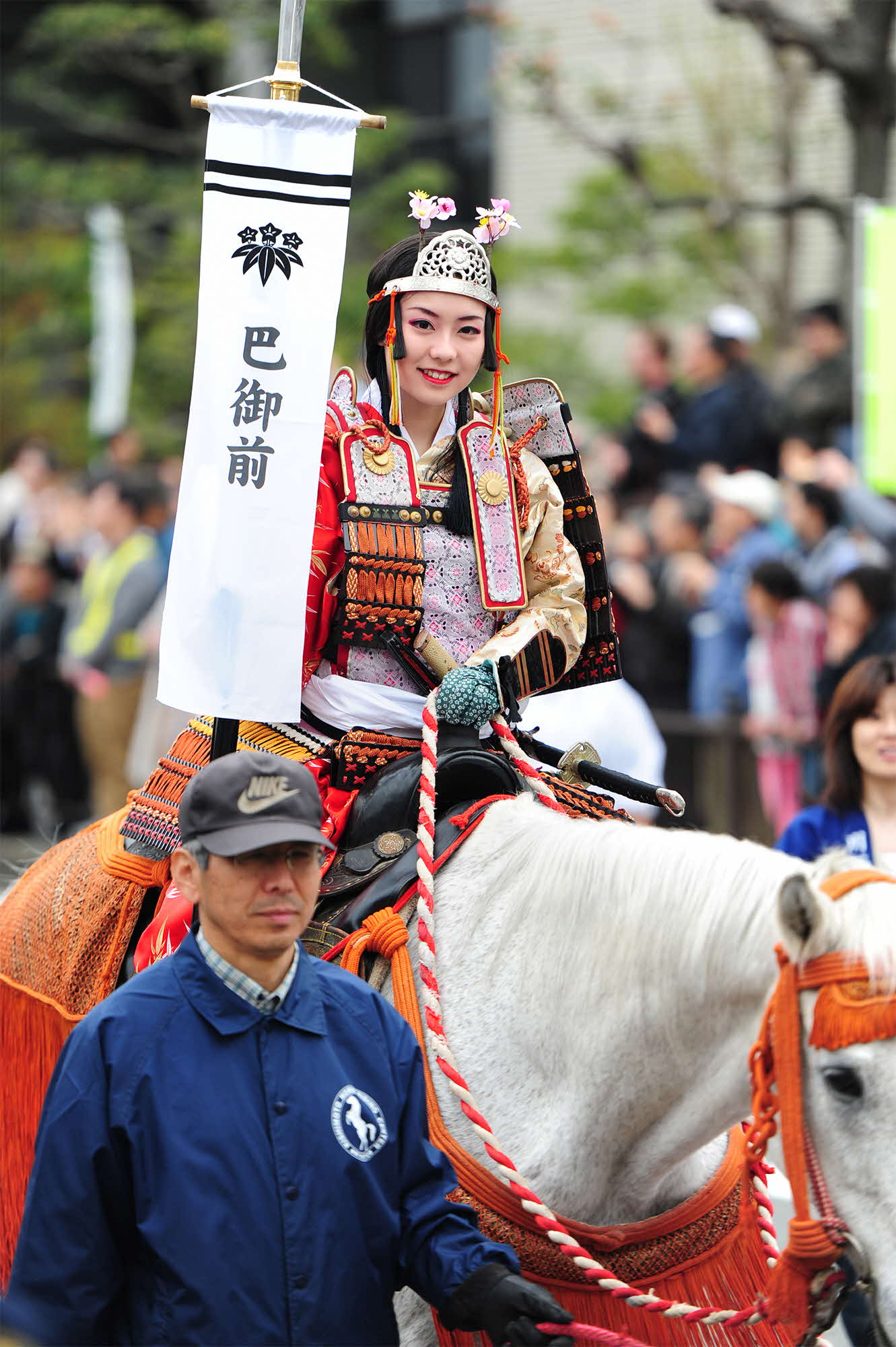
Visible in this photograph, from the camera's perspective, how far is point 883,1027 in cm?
251

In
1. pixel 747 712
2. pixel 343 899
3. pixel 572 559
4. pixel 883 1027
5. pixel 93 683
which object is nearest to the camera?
pixel 883 1027

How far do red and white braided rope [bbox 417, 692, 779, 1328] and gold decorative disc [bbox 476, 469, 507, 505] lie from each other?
0.46 metres

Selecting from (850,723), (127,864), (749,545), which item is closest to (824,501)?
(749,545)

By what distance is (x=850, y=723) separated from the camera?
4.75 meters

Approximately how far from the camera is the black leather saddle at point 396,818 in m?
3.39

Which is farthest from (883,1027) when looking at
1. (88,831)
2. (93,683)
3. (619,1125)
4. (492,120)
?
(492,120)

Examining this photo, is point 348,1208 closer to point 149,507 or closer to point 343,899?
point 343,899

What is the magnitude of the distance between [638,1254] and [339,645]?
1.33 m

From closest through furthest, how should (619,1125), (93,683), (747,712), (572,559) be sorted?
(619,1125) → (572,559) → (747,712) → (93,683)

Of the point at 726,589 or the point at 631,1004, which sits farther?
the point at 726,589

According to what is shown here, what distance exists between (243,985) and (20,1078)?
1574 millimetres

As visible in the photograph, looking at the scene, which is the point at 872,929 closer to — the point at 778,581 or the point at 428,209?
the point at 428,209

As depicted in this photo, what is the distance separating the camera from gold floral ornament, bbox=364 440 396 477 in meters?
3.63

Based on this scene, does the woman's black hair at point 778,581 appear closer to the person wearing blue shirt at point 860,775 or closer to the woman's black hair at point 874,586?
the woman's black hair at point 874,586
